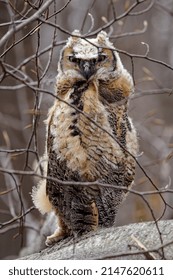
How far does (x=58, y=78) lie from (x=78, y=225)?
3.46 ft

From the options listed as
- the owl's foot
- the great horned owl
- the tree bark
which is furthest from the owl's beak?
the owl's foot

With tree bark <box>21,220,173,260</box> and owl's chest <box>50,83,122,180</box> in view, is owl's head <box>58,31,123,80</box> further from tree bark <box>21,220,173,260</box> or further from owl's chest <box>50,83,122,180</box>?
tree bark <box>21,220,173,260</box>

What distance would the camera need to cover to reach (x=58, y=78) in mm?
5562

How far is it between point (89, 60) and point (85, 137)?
0.54 m

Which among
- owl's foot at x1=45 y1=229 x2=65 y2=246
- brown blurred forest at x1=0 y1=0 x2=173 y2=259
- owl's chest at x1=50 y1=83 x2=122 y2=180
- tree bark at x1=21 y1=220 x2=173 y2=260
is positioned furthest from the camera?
brown blurred forest at x1=0 y1=0 x2=173 y2=259

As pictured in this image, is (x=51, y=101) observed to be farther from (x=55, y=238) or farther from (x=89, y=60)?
(x=89, y=60)

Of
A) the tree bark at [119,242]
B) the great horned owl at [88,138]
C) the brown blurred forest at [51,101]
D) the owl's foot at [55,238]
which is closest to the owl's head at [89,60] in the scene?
the great horned owl at [88,138]

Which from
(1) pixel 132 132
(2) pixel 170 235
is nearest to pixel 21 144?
(1) pixel 132 132

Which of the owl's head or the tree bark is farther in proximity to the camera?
the owl's head

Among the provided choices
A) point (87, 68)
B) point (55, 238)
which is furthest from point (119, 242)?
point (87, 68)

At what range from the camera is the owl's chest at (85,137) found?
5.28 meters

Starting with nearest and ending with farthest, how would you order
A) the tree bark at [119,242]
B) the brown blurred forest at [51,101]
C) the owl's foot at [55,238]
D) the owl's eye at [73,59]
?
1. the tree bark at [119,242]
2. the owl's eye at [73,59]
3. the owl's foot at [55,238]
4. the brown blurred forest at [51,101]

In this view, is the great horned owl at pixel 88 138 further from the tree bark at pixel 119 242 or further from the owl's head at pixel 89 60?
the tree bark at pixel 119 242

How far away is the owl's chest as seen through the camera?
528 centimetres
